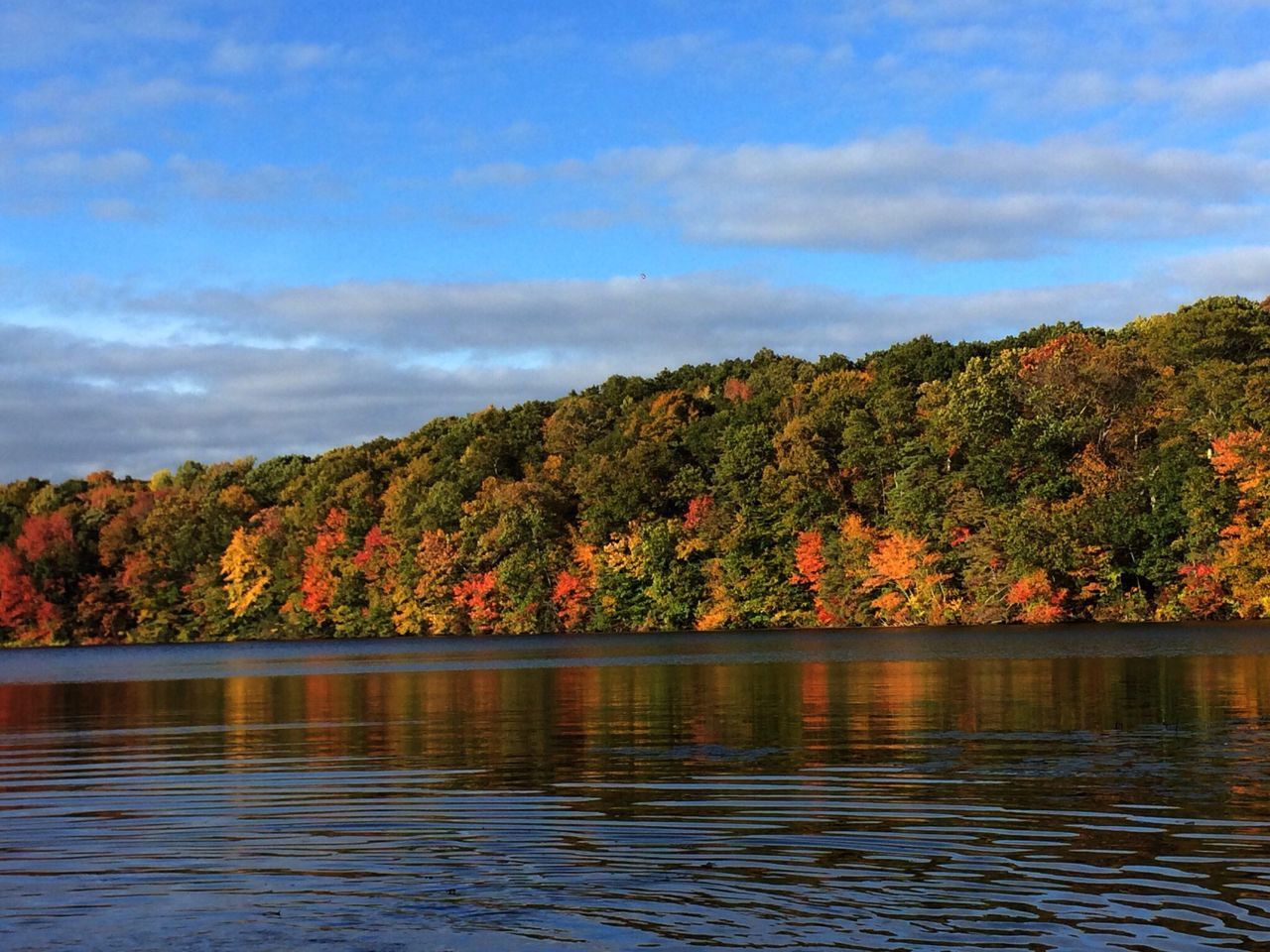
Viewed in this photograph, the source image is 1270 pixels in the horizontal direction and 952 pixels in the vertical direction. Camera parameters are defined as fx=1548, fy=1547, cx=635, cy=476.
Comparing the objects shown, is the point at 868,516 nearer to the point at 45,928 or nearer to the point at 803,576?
the point at 803,576

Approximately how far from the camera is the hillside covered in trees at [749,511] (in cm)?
8238

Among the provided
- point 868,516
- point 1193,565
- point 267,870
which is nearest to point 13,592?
point 868,516

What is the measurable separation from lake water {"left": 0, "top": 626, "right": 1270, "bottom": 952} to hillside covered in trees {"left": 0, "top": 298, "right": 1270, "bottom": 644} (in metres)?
49.1

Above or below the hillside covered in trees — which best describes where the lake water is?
below

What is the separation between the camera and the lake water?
1116 centimetres

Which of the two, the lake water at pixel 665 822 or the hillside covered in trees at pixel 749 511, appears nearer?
the lake water at pixel 665 822

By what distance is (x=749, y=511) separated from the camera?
99.8m

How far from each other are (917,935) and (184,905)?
18.9 ft

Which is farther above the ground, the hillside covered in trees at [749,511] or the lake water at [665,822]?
the hillside covered in trees at [749,511]

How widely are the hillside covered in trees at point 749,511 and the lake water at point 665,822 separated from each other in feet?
161

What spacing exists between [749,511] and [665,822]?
84.3 m

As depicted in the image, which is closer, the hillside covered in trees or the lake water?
the lake water

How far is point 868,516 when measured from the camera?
9712 centimetres

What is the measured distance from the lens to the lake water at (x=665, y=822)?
36.6ft
